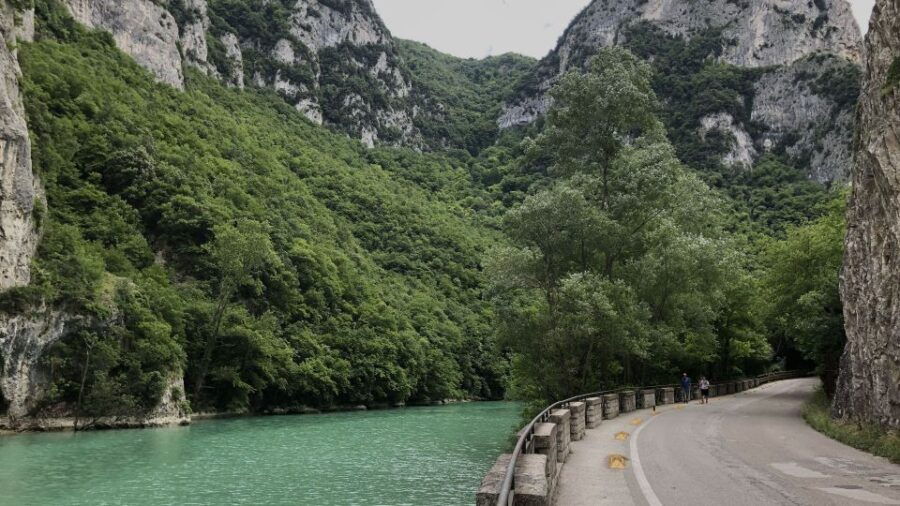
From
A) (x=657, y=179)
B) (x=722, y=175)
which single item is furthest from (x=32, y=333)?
(x=722, y=175)

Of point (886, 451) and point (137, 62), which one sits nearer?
point (886, 451)

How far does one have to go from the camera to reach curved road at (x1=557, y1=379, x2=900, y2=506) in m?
9.45

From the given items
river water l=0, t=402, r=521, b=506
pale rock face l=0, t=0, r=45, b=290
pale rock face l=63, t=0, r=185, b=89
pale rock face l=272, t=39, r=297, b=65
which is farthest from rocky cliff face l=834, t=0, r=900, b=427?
pale rock face l=272, t=39, r=297, b=65

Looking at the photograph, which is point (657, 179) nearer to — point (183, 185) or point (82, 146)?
point (183, 185)

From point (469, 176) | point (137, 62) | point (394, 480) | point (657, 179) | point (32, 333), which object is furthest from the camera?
point (469, 176)

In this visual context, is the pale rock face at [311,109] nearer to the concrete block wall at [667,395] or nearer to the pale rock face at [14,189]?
the pale rock face at [14,189]

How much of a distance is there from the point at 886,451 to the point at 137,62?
98324mm

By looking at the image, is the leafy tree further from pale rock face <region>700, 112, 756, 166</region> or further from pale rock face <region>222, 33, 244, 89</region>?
pale rock face <region>222, 33, 244, 89</region>

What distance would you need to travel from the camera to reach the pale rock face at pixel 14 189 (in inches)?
1409

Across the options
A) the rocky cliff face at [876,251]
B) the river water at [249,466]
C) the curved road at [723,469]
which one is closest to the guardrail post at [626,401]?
the curved road at [723,469]

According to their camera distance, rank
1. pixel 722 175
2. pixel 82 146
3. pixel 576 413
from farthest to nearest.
A: pixel 722 175
pixel 82 146
pixel 576 413

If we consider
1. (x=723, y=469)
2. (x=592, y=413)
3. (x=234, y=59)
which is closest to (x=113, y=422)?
(x=592, y=413)

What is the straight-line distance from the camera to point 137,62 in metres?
90.8

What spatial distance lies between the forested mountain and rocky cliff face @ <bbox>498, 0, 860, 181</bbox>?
3.29 metres
